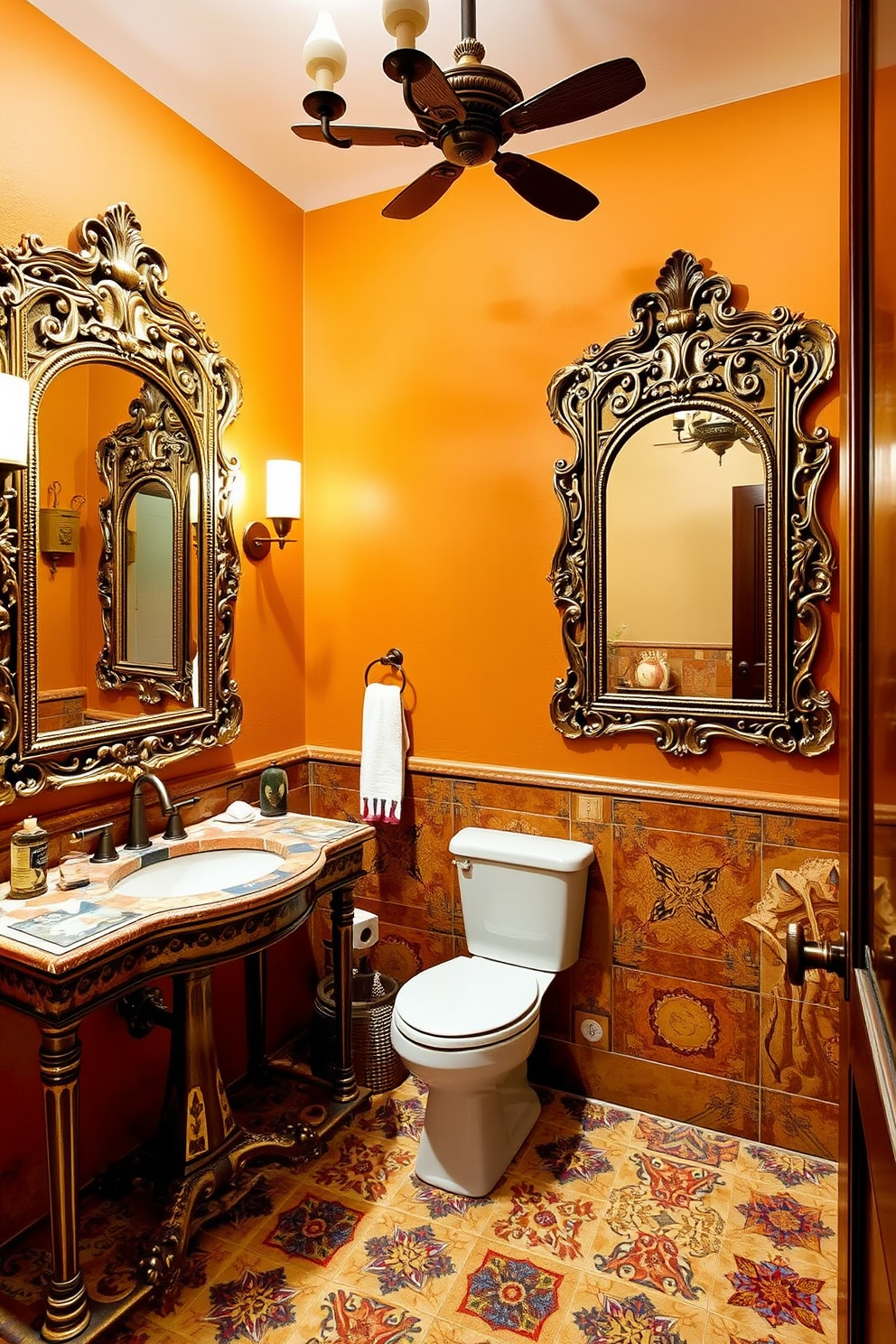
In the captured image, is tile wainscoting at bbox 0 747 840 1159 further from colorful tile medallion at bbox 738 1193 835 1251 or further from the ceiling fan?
the ceiling fan

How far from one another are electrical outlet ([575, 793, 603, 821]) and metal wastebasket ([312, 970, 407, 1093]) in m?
0.85

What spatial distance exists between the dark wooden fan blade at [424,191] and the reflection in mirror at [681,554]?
854mm

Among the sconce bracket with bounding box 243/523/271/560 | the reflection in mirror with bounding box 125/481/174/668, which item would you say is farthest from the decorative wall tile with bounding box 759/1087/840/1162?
the sconce bracket with bounding box 243/523/271/560

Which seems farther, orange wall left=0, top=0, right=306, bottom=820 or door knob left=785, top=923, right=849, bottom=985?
orange wall left=0, top=0, right=306, bottom=820

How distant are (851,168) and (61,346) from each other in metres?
1.77

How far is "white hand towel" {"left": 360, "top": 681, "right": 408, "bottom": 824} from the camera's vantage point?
8.65 ft

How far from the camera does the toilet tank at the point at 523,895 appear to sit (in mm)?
2324

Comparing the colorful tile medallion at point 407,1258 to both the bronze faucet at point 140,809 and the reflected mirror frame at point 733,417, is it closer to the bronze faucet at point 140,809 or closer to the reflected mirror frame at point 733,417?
the bronze faucet at point 140,809

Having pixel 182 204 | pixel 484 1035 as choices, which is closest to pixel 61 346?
pixel 182 204

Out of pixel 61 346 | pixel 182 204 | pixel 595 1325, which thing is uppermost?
pixel 182 204

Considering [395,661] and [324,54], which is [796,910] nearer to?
[395,661]

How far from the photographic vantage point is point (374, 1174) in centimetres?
215

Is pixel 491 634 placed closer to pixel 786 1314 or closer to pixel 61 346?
pixel 61 346

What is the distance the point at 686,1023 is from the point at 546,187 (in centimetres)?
225
